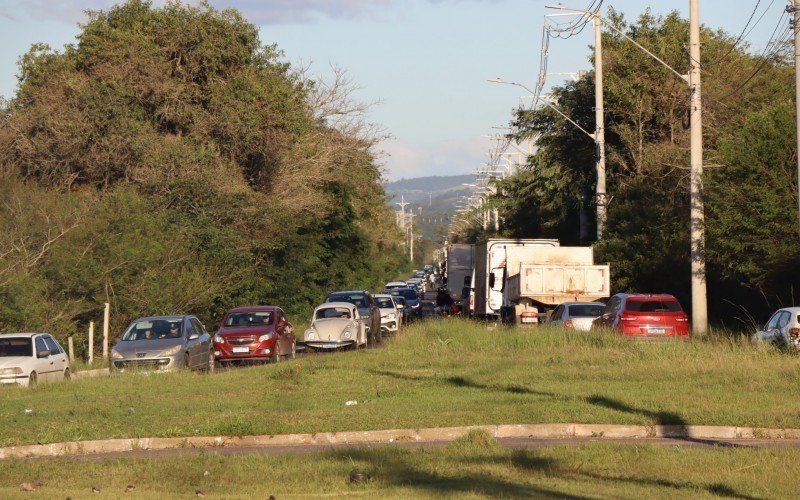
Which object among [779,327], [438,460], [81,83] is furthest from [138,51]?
[438,460]

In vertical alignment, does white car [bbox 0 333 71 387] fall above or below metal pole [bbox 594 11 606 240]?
below

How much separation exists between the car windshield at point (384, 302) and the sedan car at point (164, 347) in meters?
18.0

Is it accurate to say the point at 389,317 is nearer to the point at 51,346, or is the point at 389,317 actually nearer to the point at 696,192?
the point at 696,192

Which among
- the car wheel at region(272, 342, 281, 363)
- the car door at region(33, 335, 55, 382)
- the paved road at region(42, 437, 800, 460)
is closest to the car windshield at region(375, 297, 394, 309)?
the car wheel at region(272, 342, 281, 363)

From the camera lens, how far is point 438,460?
38.4 feet

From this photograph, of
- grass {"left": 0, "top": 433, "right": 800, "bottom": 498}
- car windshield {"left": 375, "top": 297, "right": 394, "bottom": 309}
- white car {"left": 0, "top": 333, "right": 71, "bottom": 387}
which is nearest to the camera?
grass {"left": 0, "top": 433, "right": 800, "bottom": 498}

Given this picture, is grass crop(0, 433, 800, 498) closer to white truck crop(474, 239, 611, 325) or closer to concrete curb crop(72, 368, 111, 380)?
concrete curb crop(72, 368, 111, 380)

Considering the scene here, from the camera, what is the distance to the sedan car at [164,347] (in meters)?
24.6

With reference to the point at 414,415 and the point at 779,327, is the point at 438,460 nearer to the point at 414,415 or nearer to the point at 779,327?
the point at 414,415

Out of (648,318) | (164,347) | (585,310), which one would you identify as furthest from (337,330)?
(648,318)

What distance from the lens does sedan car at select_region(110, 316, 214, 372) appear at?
969 inches

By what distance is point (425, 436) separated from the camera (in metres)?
14.3

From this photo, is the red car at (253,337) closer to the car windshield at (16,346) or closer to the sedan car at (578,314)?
the car windshield at (16,346)

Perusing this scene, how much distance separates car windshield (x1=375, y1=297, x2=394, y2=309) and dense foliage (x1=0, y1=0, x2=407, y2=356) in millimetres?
5291
